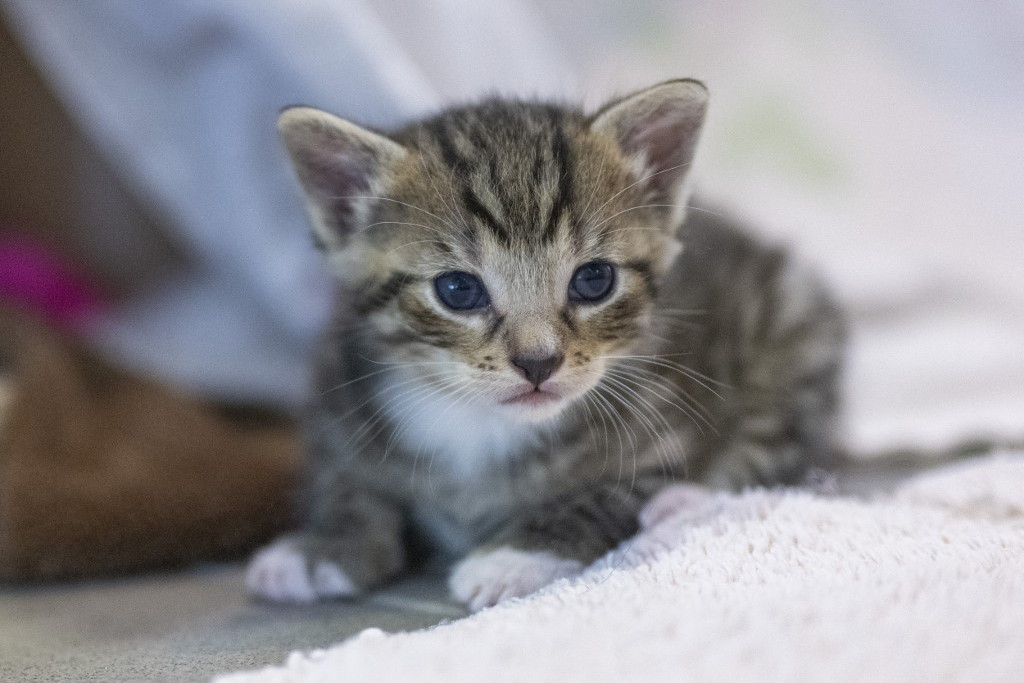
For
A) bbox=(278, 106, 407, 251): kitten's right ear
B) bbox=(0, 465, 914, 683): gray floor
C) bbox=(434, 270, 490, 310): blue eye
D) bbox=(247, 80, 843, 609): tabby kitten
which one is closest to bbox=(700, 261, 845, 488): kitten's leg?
bbox=(247, 80, 843, 609): tabby kitten

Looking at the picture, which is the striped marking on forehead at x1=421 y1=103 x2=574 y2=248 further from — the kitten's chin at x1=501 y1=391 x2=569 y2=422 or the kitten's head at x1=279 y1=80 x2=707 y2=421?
the kitten's chin at x1=501 y1=391 x2=569 y2=422

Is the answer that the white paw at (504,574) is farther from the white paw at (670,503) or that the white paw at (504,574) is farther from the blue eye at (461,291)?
the blue eye at (461,291)

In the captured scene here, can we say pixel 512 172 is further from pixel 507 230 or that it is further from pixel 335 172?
pixel 335 172

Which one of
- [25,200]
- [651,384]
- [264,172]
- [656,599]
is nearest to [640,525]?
[651,384]

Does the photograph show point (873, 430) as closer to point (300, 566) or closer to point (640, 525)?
point (640, 525)

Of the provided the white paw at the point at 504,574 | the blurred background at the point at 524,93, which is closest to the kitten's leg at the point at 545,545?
the white paw at the point at 504,574
